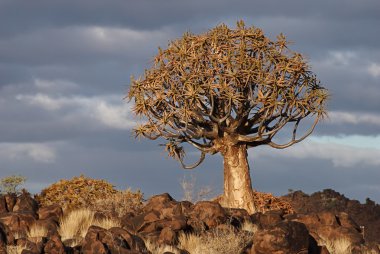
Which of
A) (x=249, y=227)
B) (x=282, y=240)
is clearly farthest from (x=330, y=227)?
(x=282, y=240)

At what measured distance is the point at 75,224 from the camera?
1923 cm

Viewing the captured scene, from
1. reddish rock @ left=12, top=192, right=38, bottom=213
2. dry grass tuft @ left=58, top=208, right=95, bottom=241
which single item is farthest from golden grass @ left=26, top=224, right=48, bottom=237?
reddish rock @ left=12, top=192, right=38, bottom=213

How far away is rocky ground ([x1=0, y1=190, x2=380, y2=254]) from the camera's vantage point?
51.2 feet

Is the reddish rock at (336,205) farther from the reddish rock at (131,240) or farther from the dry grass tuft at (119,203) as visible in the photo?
the reddish rock at (131,240)

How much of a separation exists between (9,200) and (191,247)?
7.48 meters

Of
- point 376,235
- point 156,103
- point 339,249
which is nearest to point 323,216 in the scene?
point 339,249

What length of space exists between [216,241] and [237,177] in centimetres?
914

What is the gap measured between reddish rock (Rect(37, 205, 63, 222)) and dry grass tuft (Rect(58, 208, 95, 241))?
0.68 feet

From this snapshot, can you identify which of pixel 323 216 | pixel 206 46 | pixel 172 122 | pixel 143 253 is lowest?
pixel 143 253

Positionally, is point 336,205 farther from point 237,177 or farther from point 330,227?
point 330,227

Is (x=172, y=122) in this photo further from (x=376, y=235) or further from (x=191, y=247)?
(x=376, y=235)

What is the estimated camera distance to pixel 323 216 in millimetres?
20562

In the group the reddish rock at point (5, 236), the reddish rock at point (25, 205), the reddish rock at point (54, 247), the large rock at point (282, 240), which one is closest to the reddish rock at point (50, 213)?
the reddish rock at point (25, 205)

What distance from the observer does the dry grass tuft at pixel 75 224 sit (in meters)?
18.6
